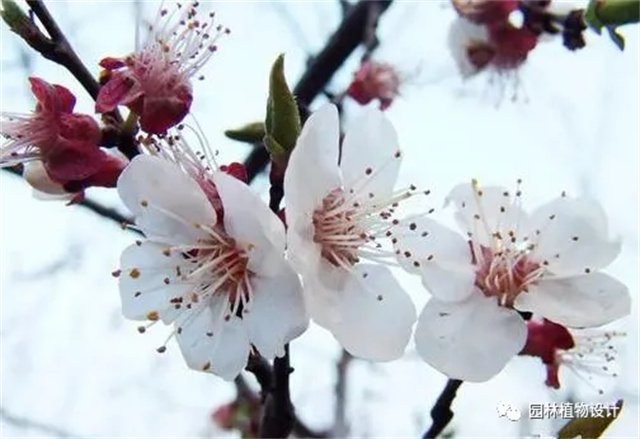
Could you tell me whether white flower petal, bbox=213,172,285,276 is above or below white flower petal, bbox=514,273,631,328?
above

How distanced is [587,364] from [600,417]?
1.35 ft

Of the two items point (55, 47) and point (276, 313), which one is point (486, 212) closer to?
point (276, 313)

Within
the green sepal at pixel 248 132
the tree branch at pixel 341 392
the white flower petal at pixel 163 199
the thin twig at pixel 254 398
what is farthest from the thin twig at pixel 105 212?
the tree branch at pixel 341 392

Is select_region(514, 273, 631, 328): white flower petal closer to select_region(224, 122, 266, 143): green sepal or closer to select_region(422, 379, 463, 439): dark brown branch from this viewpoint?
select_region(422, 379, 463, 439): dark brown branch

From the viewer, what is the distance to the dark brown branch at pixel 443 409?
3.62 ft

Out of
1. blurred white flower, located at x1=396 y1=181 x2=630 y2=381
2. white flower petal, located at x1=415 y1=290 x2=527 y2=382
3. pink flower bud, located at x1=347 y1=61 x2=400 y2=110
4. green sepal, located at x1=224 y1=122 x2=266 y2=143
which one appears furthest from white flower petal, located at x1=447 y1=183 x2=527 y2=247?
pink flower bud, located at x1=347 y1=61 x2=400 y2=110

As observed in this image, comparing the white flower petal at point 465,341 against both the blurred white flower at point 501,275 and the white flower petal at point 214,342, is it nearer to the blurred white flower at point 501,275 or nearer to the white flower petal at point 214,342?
the blurred white flower at point 501,275

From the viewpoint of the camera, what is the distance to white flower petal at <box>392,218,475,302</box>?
3.36 ft

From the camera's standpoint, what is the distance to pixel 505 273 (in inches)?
42.8

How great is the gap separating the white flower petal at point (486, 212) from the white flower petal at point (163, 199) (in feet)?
1.19

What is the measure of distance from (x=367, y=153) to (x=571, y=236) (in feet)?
0.96

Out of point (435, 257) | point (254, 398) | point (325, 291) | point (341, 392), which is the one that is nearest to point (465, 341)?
point (435, 257)

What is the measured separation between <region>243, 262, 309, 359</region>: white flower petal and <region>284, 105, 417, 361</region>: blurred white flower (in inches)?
0.4

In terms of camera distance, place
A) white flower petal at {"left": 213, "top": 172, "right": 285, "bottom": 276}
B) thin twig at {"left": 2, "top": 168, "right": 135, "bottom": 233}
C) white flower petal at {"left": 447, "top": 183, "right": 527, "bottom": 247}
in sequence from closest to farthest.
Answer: white flower petal at {"left": 213, "top": 172, "right": 285, "bottom": 276} → white flower petal at {"left": 447, "top": 183, "right": 527, "bottom": 247} → thin twig at {"left": 2, "top": 168, "right": 135, "bottom": 233}
